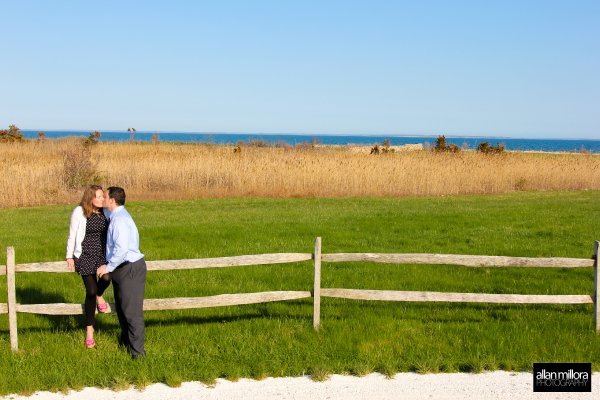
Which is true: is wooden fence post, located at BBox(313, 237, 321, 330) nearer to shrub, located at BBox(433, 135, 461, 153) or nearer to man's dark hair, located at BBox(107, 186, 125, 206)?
man's dark hair, located at BBox(107, 186, 125, 206)

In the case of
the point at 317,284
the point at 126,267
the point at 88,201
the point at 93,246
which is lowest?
the point at 317,284

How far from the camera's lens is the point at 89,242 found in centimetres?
786

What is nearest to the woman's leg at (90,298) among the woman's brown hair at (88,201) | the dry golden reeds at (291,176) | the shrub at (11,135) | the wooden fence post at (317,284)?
the woman's brown hair at (88,201)

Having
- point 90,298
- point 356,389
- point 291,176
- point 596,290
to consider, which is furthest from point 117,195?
point 291,176

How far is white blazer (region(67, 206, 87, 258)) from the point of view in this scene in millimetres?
7750

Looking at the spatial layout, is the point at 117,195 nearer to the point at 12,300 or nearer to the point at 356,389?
the point at 12,300

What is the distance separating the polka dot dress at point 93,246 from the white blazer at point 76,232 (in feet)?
0.19

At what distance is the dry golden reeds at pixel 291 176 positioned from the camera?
25.6 m

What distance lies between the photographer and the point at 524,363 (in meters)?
7.49

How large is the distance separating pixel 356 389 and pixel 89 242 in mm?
3474

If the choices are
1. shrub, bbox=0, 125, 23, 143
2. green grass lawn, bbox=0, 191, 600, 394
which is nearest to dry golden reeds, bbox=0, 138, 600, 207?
green grass lawn, bbox=0, 191, 600, 394

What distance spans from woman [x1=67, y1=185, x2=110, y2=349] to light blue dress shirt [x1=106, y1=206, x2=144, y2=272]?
44 cm

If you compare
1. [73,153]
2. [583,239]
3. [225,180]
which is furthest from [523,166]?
[73,153]

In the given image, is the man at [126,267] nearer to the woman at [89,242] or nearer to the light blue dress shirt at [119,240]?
the light blue dress shirt at [119,240]
